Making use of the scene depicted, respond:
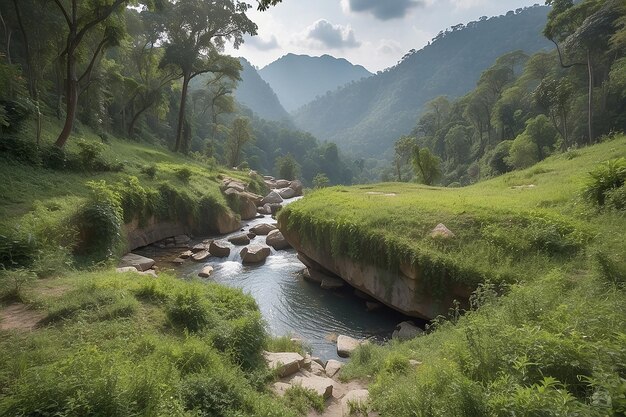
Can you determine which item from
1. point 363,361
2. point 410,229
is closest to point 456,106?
point 410,229

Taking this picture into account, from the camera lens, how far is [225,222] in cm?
2186

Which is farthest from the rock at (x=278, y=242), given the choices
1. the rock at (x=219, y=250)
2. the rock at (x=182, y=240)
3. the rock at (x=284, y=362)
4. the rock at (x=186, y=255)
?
the rock at (x=284, y=362)

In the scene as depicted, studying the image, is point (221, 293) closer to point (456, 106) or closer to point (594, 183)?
point (594, 183)

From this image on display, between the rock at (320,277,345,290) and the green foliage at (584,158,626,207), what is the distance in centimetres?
858

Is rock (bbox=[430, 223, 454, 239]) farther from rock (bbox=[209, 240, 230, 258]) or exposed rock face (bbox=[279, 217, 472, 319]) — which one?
rock (bbox=[209, 240, 230, 258])

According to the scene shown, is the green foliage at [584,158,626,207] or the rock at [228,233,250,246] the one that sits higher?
the green foliage at [584,158,626,207]

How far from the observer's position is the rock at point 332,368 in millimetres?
7833

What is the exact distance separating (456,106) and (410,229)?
70941 millimetres

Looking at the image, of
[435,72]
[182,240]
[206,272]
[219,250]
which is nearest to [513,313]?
[206,272]

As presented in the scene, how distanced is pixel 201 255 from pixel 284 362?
36.7ft

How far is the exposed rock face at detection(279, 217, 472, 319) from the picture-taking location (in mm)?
9422

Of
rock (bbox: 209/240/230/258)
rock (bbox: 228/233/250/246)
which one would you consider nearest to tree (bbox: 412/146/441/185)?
rock (bbox: 228/233/250/246)

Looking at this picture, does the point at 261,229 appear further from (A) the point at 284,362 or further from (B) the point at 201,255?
(A) the point at 284,362

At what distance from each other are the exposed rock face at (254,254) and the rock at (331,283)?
4.17 metres
